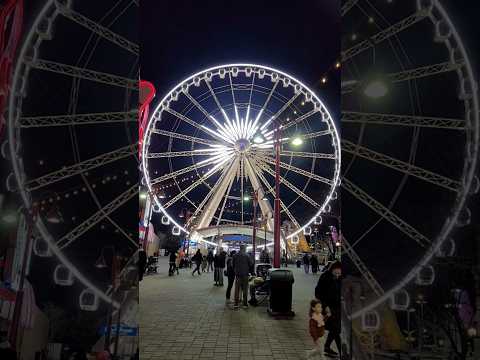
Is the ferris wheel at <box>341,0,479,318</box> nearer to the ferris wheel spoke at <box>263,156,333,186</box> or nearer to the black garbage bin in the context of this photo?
the black garbage bin

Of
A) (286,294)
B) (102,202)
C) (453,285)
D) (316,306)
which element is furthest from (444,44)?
(286,294)

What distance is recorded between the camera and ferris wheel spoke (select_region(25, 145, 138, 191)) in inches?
149

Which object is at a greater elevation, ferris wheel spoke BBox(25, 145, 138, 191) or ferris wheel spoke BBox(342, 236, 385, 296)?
ferris wheel spoke BBox(25, 145, 138, 191)

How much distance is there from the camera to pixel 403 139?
155 inches

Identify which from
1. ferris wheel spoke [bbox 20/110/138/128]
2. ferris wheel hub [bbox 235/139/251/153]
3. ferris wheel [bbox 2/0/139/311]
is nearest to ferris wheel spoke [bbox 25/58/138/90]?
ferris wheel [bbox 2/0/139/311]

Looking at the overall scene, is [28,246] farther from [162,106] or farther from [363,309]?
[162,106]

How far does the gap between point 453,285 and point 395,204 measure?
2.96 ft

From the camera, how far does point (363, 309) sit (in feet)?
12.6

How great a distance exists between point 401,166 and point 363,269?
1.06 meters

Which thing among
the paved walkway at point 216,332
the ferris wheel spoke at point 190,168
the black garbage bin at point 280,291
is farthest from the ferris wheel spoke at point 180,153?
the black garbage bin at point 280,291

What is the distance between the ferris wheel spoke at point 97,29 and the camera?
383 cm

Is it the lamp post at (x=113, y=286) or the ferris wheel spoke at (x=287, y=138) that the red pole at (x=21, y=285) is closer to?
the lamp post at (x=113, y=286)

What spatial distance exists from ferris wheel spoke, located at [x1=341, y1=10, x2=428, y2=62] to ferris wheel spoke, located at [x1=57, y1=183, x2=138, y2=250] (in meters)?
2.48

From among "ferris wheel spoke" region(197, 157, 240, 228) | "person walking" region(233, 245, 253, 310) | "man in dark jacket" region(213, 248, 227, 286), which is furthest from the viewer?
"ferris wheel spoke" region(197, 157, 240, 228)
